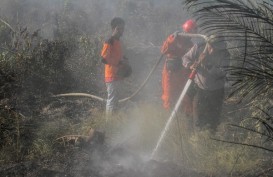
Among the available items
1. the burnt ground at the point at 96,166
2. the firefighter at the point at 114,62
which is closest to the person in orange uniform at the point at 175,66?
the firefighter at the point at 114,62

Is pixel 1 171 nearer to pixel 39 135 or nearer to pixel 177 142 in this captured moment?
pixel 39 135

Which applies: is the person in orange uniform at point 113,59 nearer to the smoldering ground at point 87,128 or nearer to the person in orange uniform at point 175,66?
the smoldering ground at point 87,128

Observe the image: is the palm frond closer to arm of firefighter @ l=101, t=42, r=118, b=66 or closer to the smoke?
the smoke

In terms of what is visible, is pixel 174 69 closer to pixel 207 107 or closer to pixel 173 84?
pixel 173 84

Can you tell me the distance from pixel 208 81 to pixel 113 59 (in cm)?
181

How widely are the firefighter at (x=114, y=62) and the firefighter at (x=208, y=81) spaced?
127 cm

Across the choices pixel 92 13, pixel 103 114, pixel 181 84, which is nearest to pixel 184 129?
pixel 181 84

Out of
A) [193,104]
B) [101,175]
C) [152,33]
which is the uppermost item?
[152,33]

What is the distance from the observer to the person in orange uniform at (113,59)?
6680 millimetres

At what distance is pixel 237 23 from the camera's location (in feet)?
8.84

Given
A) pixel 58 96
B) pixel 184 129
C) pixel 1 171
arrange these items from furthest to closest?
pixel 58 96 → pixel 184 129 → pixel 1 171

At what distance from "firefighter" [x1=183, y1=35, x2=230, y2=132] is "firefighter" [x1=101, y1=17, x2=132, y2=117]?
4.16 ft

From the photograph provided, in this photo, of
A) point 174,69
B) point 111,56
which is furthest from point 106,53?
point 174,69

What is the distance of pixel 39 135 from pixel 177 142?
2.21 m
